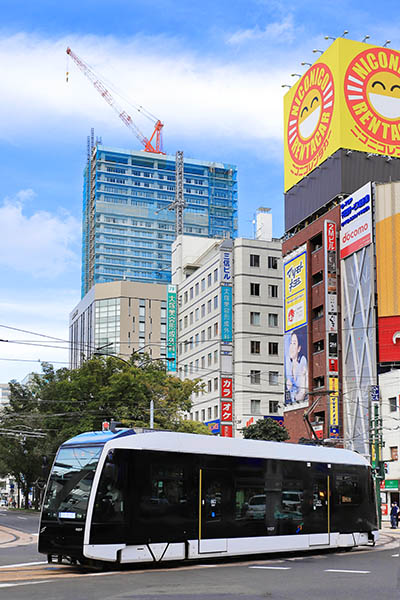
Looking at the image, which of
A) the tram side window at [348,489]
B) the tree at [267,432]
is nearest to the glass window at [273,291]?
the tree at [267,432]

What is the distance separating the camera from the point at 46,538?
17.7 meters

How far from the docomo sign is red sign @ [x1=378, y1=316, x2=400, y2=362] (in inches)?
249

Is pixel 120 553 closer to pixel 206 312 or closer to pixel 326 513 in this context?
pixel 326 513

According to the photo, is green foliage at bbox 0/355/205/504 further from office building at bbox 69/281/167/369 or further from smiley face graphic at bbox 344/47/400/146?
office building at bbox 69/281/167/369

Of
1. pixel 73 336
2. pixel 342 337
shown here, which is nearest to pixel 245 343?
pixel 342 337

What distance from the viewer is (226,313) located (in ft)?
287

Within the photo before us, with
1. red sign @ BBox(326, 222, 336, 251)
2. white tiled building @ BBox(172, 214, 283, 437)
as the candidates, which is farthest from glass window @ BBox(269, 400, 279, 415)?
red sign @ BBox(326, 222, 336, 251)

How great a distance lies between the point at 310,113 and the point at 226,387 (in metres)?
29.7

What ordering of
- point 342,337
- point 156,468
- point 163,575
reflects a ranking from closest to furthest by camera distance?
point 163,575 → point 156,468 → point 342,337

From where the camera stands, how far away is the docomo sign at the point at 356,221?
6200 centimetres

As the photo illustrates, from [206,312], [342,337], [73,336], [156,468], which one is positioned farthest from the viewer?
[73,336]

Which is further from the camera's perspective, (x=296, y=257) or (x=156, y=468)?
(x=296, y=257)

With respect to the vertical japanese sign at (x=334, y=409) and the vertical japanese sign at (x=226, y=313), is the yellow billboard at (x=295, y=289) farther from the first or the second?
the vertical japanese sign at (x=226, y=313)

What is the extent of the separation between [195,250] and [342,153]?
41.6 metres
